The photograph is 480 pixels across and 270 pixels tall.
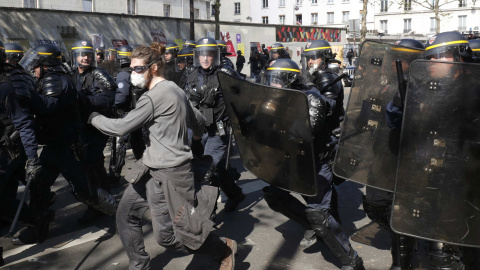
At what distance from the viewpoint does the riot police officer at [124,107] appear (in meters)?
5.89

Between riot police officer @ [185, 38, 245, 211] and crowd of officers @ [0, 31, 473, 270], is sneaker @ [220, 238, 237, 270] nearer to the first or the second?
crowd of officers @ [0, 31, 473, 270]

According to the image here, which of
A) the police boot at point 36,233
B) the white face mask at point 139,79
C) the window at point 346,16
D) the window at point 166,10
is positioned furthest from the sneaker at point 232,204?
the window at point 346,16

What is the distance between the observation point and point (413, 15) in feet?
209

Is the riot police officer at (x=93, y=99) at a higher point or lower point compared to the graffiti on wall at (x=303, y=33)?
lower

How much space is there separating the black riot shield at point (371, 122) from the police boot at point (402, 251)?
0.42 metres

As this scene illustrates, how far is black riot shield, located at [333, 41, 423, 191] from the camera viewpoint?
364 centimetres

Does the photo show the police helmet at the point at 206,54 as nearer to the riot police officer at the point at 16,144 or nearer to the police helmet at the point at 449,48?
the riot police officer at the point at 16,144

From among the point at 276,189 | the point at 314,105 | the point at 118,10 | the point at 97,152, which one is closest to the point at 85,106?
the point at 97,152

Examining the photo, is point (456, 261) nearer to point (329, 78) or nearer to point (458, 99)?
point (458, 99)

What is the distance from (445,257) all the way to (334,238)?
823 mm

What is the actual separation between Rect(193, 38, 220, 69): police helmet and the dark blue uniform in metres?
1.00

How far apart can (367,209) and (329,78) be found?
4.14 feet

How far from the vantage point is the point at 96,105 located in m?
5.54

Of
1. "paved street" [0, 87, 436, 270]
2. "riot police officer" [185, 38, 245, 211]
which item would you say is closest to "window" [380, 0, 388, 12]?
"riot police officer" [185, 38, 245, 211]
